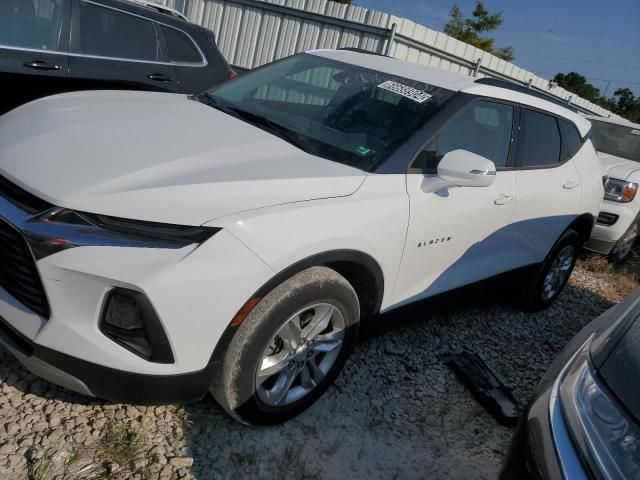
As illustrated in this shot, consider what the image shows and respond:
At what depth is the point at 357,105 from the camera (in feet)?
9.87

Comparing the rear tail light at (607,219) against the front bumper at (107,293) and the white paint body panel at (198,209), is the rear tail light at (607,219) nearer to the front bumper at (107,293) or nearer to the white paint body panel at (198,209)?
the white paint body panel at (198,209)

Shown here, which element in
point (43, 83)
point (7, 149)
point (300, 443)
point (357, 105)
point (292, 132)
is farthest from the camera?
point (43, 83)

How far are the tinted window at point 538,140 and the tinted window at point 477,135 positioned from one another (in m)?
Result: 0.17

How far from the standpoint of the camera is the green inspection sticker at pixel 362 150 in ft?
8.62

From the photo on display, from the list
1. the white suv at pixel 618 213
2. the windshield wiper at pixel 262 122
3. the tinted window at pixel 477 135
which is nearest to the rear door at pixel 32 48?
the windshield wiper at pixel 262 122

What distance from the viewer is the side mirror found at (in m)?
2.61

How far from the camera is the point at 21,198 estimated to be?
6.50 ft

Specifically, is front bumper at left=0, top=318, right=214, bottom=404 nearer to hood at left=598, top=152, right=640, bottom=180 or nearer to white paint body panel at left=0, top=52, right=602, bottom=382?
white paint body panel at left=0, top=52, right=602, bottom=382

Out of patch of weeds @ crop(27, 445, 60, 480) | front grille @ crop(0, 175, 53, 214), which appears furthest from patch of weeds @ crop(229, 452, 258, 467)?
front grille @ crop(0, 175, 53, 214)

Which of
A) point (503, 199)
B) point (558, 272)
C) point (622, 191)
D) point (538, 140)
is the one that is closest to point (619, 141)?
point (622, 191)

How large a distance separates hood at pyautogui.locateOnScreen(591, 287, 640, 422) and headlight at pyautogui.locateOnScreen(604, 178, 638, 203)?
454 cm

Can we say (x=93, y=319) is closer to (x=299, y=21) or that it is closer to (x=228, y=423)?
(x=228, y=423)

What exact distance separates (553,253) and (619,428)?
2940mm

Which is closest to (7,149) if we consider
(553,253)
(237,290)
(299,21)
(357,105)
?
(237,290)
